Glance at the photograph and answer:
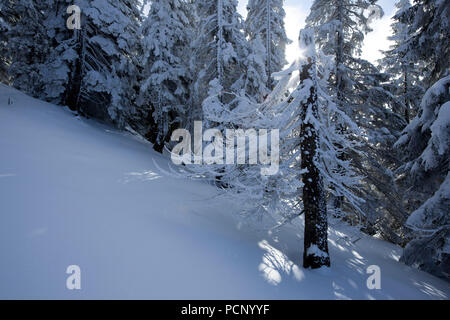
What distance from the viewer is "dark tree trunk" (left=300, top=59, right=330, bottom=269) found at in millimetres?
5832

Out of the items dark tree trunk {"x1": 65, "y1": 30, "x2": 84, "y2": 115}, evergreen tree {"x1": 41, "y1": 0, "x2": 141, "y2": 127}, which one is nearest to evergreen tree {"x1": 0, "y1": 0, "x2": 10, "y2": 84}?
evergreen tree {"x1": 41, "y1": 0, "x2": 141, "y2": 127}

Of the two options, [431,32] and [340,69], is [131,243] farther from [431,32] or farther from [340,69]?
[340,69]

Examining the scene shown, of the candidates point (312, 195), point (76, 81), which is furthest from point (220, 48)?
point (312, 195)

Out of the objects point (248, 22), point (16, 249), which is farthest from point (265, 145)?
point (248, 22)

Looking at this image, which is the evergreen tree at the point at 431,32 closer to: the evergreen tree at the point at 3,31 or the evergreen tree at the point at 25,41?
the evergreen tree at the point at 25,41

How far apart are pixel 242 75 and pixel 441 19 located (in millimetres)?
7954

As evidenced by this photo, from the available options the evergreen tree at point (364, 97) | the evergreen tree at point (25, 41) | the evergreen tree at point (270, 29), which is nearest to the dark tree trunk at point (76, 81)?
the evergreen tree at point (25, 41)

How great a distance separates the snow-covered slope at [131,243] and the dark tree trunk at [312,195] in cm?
52

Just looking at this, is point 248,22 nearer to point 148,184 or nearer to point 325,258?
point 148,184

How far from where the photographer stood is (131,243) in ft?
13.4

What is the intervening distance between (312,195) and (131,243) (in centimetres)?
446

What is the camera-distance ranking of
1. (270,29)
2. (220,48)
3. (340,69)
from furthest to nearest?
(270,29)
(220,48)
(340,69)

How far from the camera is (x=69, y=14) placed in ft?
43.4

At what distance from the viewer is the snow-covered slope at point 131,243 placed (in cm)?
321
